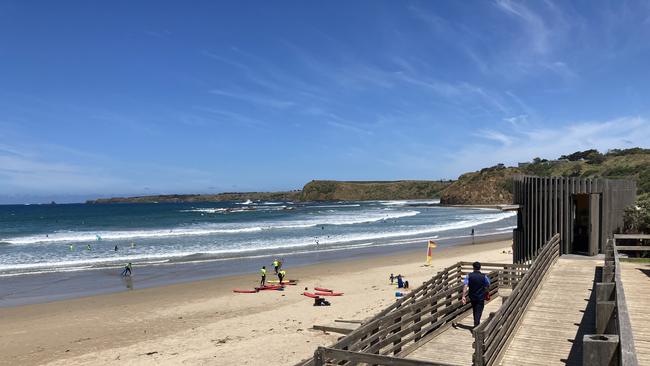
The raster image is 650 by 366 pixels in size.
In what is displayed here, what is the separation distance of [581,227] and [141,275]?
Result: 21.9 m

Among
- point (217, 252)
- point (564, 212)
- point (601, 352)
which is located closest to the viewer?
point (601, 352)

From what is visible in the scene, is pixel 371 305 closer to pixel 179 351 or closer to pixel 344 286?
pixel 344 286

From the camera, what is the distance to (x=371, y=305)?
758 inches

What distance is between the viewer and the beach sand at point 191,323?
13898 millimetres

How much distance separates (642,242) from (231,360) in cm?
1245

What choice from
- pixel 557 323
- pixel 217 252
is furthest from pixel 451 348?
pixel 217 252

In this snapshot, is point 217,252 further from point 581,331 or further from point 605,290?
point 605,290

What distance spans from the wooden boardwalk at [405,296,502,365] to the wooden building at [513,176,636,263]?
5720mm

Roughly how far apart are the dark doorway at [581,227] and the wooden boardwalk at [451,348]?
279 inches

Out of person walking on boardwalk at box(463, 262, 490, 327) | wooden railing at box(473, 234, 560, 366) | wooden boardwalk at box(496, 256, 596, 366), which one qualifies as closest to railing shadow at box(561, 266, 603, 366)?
wooden boardwalk at box(496, 256, 596, 366)

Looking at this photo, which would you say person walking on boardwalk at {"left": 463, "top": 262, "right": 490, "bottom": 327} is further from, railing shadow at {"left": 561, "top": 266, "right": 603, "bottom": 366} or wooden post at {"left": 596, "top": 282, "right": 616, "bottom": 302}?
wooden post at {"left": 596, "top": 282, "right": 616, "bottom": 302}

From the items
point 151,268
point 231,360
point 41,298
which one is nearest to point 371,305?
Result: point 231,360

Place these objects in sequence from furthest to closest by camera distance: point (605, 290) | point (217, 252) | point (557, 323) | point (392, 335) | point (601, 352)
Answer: point (217, 252), point (557, 323), point (392, 335), point (605, 290), point (601, 352)

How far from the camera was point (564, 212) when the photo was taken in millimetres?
15031
